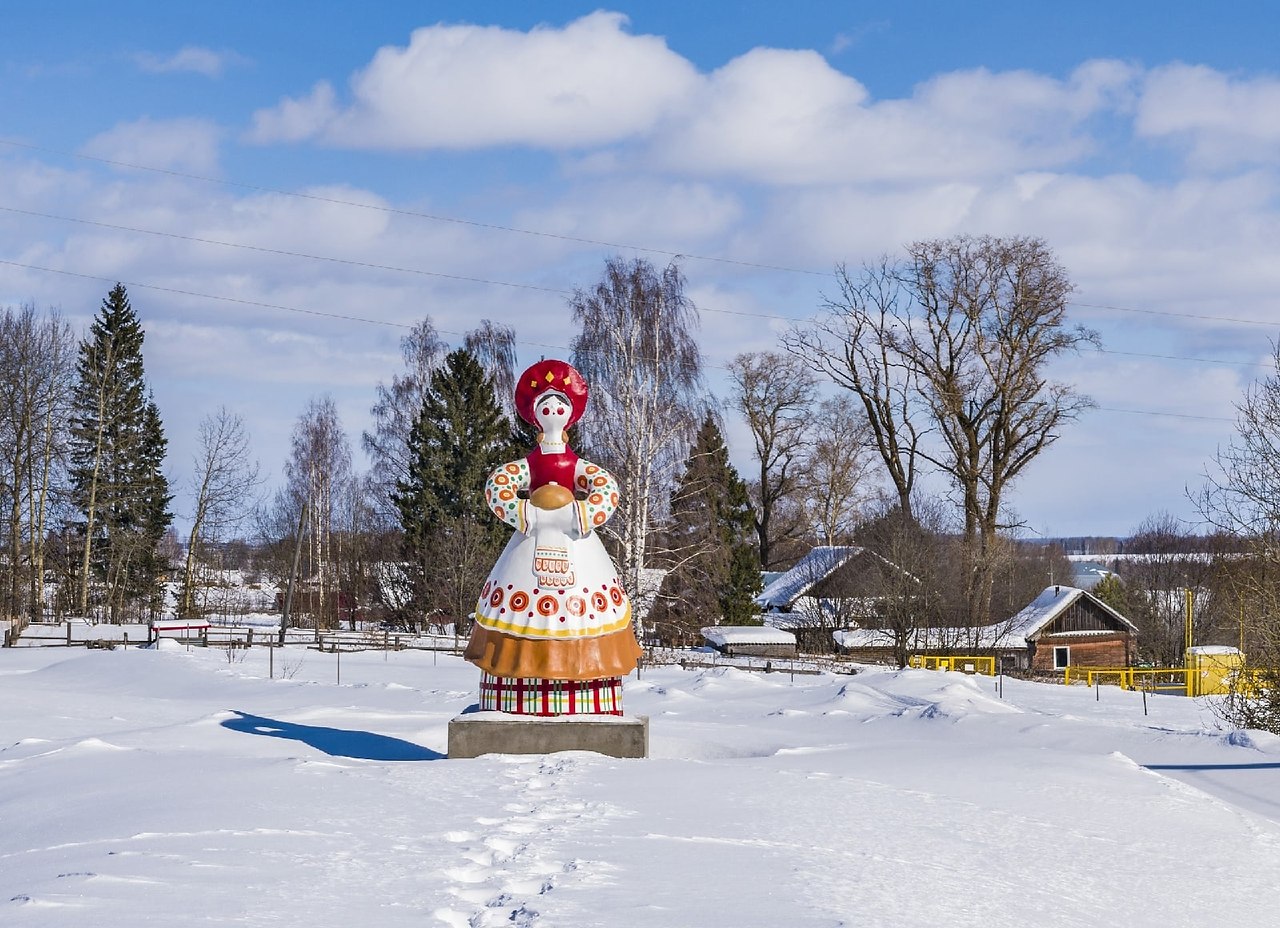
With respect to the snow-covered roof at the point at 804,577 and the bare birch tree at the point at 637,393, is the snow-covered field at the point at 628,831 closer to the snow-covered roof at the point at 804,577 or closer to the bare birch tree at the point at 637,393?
the bare birch tree at the point at 637,393

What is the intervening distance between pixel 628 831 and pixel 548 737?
427 centimetres

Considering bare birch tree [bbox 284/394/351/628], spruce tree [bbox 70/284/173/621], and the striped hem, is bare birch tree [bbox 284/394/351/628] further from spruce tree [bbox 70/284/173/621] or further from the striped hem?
the striped hem

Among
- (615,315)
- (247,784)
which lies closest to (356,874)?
(247,784)

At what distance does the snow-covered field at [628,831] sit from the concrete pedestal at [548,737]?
468mm

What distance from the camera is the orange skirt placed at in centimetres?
1212

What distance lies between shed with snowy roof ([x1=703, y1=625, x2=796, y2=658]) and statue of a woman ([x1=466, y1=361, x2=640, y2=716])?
102 feet

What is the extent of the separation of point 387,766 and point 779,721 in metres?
8.42

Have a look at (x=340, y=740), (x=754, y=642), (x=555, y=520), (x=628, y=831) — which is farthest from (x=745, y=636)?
(x=628, y=831)

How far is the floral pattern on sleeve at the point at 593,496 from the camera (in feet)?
40.7

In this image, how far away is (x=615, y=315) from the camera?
34531 mm

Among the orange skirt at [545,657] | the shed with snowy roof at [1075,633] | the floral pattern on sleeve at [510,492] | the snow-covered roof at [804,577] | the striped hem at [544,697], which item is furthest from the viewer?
the snow-covered roof at [804,577]

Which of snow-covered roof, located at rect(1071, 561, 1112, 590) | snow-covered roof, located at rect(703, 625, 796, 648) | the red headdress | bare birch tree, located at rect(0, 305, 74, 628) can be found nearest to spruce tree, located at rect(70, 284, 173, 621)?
bare birch tree, located at rect(0, 305, 74, 628)

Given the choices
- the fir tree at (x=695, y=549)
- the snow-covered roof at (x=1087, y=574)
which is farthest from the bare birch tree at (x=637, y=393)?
the snow-covered roof at (x=1087, y=574)

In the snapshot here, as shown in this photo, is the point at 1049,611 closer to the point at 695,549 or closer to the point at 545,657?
the point at 695,549
